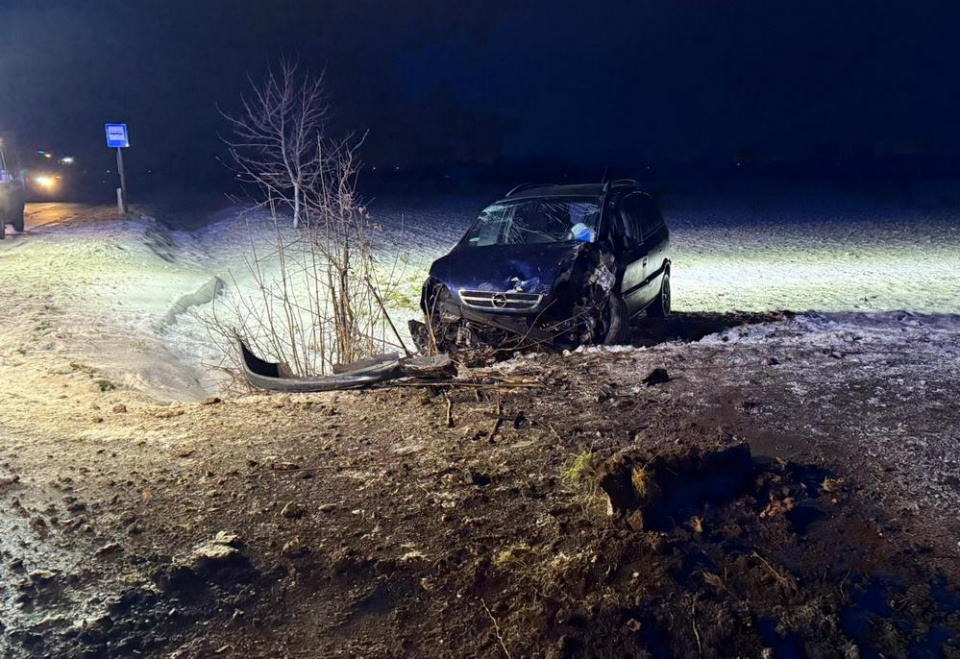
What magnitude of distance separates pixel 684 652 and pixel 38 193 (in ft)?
124


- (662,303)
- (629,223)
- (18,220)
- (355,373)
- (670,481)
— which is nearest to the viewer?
(670,481)

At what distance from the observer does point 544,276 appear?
26.5 feet

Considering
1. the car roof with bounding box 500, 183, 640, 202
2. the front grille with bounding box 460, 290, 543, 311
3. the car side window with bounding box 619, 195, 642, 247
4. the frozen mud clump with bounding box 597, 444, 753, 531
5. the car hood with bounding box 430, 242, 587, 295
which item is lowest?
the frozen mud clump with bounding box 597, 444, 753, 531

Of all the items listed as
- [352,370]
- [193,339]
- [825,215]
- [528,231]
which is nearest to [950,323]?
[528,231]

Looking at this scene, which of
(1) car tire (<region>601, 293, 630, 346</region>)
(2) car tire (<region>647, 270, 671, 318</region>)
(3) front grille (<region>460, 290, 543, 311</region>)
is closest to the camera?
(3) front grille (<region>460, 290, 543, 311</region>)

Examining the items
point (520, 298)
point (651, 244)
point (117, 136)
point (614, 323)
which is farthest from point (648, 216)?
point (117, 136)

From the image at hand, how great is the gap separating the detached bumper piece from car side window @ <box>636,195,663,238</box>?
153 inches

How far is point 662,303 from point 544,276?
3.27 m

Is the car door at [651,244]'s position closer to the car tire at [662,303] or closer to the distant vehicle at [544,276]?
the distant vehicle at [544,276]

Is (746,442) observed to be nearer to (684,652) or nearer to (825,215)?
(684,652)

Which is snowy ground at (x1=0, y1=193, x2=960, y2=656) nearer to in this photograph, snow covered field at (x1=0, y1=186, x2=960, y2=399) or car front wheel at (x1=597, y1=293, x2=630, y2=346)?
snow covered field at (x1=0, y1=186, x2=960, y2=399)

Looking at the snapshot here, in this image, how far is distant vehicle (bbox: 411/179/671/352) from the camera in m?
8.10

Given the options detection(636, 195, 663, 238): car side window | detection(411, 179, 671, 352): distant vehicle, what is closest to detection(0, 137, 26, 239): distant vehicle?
detection(411, 179, 671, 352): distant vehicle

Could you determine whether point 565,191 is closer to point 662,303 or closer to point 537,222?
point 537,222
